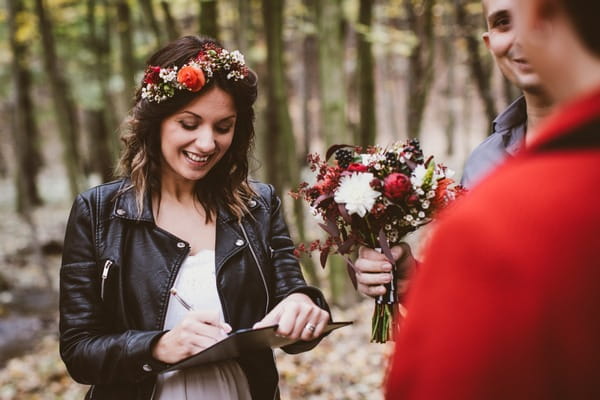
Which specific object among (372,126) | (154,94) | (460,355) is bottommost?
(460,355)

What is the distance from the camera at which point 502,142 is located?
8.95 feet

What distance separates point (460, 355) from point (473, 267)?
0.13 m

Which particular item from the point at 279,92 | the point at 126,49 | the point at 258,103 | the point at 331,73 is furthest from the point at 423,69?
the point at 126,49

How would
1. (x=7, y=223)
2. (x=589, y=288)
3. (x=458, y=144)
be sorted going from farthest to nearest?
(x=458, y=144), (x=7, y=223), (x=589, y=288)

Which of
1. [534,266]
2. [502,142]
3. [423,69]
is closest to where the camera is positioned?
[534,266]

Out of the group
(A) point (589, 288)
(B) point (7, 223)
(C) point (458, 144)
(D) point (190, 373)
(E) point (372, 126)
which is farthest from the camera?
(C) point (458, 144)

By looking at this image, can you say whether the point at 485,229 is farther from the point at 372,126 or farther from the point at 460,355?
the point at 372,126

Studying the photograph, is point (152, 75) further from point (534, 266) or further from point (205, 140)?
point (534, 266)

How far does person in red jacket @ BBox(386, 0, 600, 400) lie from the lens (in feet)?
2.60

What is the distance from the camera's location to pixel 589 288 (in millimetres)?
789

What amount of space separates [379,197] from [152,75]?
3.61 ft

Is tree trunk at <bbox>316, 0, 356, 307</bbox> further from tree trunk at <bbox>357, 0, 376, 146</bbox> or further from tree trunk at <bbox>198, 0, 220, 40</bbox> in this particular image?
tree trunk at <bbox>198, 0, 220, 40</bbox>

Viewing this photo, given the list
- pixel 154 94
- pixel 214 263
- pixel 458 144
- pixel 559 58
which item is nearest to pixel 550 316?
pixel 559 58

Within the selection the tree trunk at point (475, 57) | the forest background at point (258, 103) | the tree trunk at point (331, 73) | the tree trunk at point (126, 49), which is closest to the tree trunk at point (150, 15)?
the forest background at point (258, 103)
